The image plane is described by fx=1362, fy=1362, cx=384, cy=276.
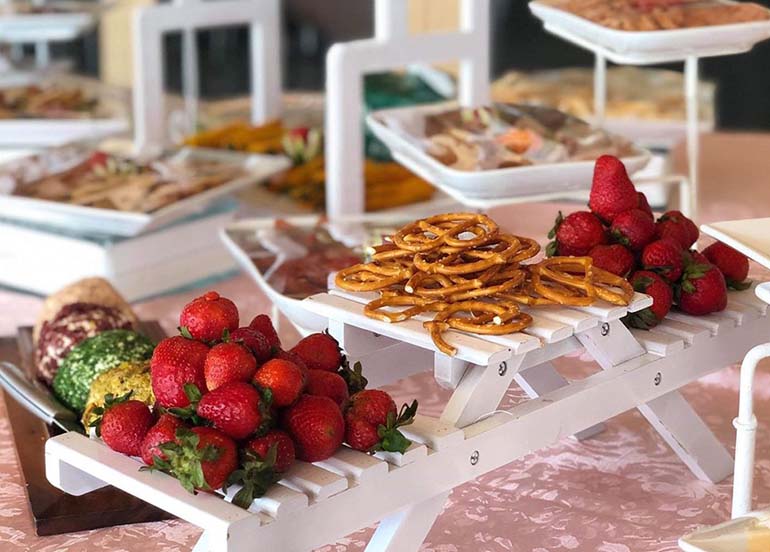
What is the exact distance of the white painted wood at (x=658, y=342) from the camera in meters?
1.42

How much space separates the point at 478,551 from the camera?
56.7 inches

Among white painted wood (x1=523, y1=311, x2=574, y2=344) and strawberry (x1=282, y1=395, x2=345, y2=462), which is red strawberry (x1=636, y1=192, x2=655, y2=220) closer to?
white painted wood (x1=523, y1=311, x2=574, y2=344)

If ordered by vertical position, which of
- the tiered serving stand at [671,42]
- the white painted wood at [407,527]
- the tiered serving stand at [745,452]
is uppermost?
the tiered serving stand at [671,42]

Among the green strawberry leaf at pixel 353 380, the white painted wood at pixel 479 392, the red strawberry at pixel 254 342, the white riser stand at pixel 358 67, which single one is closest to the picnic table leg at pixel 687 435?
the white painted wood at pixel 479 392

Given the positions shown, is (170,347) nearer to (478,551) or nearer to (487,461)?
(487,461)

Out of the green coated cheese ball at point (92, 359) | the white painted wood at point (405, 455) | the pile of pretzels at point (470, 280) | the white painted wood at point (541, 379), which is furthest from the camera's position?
the green coated cheese ball at point (92, 359)

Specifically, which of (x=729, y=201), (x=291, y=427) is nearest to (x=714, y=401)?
(x=291, y=427)

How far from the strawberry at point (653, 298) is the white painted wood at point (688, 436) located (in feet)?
0.38

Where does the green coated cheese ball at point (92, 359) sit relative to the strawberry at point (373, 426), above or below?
below

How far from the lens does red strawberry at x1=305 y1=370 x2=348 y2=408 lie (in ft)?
3.86

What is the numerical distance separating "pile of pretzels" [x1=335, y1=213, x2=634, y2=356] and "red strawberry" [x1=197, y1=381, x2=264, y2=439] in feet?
0.68

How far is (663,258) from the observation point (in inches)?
56.6

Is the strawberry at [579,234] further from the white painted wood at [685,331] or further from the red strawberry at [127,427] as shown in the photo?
the red strawberry at [127,427]

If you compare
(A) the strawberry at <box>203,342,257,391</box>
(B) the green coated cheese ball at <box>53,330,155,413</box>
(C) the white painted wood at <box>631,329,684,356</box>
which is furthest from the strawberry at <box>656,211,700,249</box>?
(B) the green coated cheese ball at <box>53,330,155,413</box>
